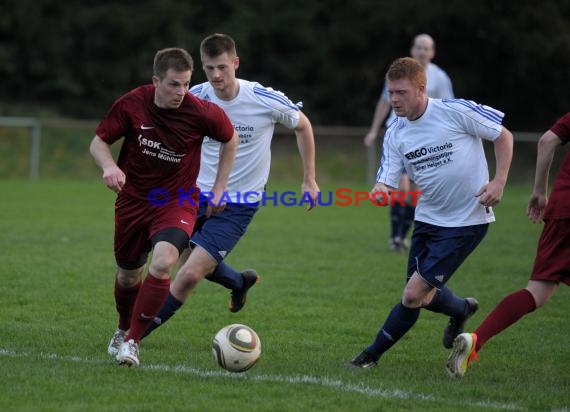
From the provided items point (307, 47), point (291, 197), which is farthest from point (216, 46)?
point (307, 47)

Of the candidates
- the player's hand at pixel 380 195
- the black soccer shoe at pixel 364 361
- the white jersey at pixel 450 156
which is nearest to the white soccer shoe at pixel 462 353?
the black soccer shoe at pixel 364 361

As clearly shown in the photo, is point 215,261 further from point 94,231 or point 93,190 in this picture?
point 93,190

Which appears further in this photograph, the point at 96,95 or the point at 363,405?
the point at 96,95

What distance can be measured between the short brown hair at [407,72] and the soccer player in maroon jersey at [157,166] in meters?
1.04

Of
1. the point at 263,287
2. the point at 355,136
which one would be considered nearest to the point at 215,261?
A: the point at 263,287

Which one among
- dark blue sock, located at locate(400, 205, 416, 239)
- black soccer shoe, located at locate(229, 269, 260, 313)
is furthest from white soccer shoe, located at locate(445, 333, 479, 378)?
dark blue sock, located at locate(400, 205, 416, 239)

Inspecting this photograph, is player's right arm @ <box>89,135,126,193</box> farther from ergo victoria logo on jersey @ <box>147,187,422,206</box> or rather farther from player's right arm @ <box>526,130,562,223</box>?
player's right arm @ <box>526,130,562,223</box>

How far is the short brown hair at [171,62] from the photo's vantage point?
18.6 ft

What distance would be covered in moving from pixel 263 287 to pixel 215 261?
2520mm

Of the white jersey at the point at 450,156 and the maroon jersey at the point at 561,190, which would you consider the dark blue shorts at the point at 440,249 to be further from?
the maroon jersey at the point at 561,190

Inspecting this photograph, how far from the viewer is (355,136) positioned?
81.5 ft

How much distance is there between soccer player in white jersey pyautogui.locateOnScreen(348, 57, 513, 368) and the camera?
5859 millimetres

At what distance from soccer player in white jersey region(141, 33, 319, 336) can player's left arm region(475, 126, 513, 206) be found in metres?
1.38

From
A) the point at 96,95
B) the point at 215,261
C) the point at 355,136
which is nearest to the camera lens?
the point at 215,261
